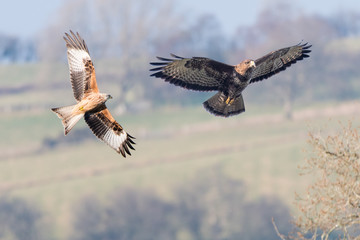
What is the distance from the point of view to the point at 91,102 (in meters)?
16.9

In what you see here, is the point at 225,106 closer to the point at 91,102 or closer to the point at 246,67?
the point at 246,67

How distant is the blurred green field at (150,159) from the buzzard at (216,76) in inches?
1816

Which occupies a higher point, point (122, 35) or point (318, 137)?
→ point (122, 35)

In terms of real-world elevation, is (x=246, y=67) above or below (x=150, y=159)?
below

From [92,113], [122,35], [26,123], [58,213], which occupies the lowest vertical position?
[92,113]

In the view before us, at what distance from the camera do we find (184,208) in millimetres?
81188

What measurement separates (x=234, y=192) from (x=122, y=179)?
1167 cm

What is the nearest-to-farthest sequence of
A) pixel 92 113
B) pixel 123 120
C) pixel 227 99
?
pixel 92 113, pixel 227 99, pixel 123 120

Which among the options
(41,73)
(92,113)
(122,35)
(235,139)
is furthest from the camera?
(122,35)

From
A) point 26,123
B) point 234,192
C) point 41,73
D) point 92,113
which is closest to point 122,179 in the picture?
point 234,192

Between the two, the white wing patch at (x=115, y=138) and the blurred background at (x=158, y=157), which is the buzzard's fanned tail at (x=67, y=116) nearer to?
the white wing patch at (x=115, y=138)

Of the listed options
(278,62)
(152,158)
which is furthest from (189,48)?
(278,62)

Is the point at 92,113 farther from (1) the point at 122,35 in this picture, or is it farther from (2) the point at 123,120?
(1) the point at 122,35

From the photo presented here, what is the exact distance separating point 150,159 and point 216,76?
195ft
